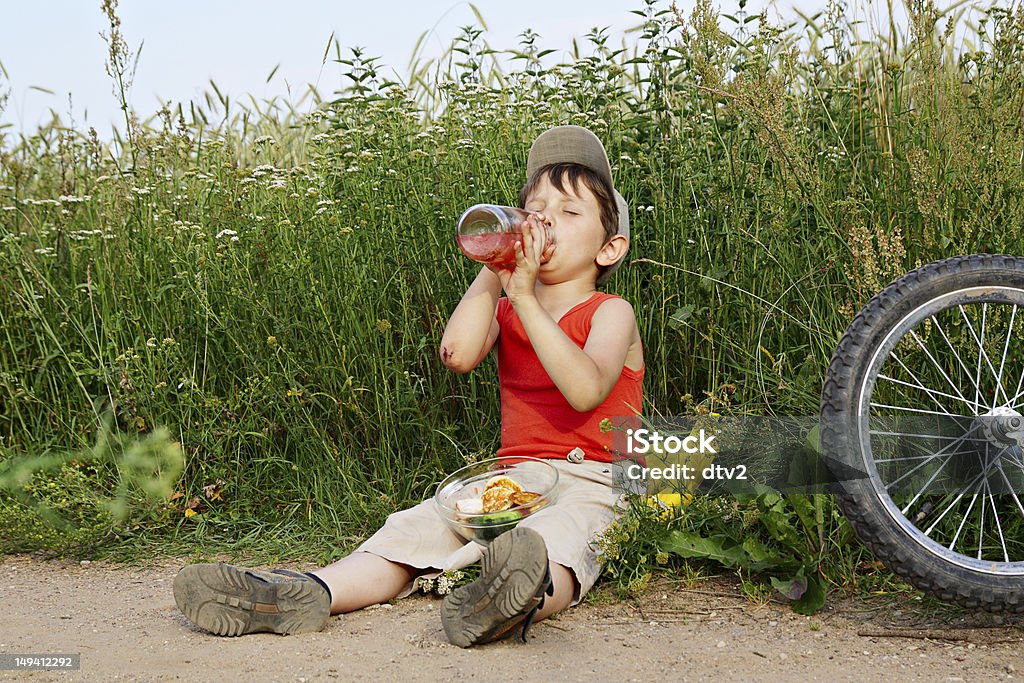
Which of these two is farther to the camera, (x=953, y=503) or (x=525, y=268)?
(x=525, y=268)

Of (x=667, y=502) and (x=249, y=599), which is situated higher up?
(x=667, y=502)

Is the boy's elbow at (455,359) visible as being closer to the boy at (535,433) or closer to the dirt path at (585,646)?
the boy at (535,433)

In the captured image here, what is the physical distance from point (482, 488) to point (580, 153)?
1.06m

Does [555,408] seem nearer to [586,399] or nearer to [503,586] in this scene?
[586,399]

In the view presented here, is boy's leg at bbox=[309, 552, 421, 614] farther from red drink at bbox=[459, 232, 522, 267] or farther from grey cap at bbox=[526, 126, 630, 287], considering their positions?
grey cap at bbox=[526, 126, 630, 287]

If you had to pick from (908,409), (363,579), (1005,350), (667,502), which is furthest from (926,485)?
(363,579)

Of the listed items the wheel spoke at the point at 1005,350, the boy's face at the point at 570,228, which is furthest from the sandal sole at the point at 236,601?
the wheel spoke at the point at 1005,350

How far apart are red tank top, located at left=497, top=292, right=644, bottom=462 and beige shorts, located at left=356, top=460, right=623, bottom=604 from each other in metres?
0.07

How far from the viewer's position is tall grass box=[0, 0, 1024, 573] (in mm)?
3568

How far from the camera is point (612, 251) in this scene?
10.9 ft

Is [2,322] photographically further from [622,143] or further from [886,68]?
[886,68]

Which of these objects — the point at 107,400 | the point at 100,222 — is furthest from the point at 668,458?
the point at 100,222

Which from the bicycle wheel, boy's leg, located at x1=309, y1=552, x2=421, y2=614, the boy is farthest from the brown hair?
boy's leg, located at x1=309, y1=552, x2=421, y2=614

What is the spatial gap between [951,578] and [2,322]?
366 centimetres
